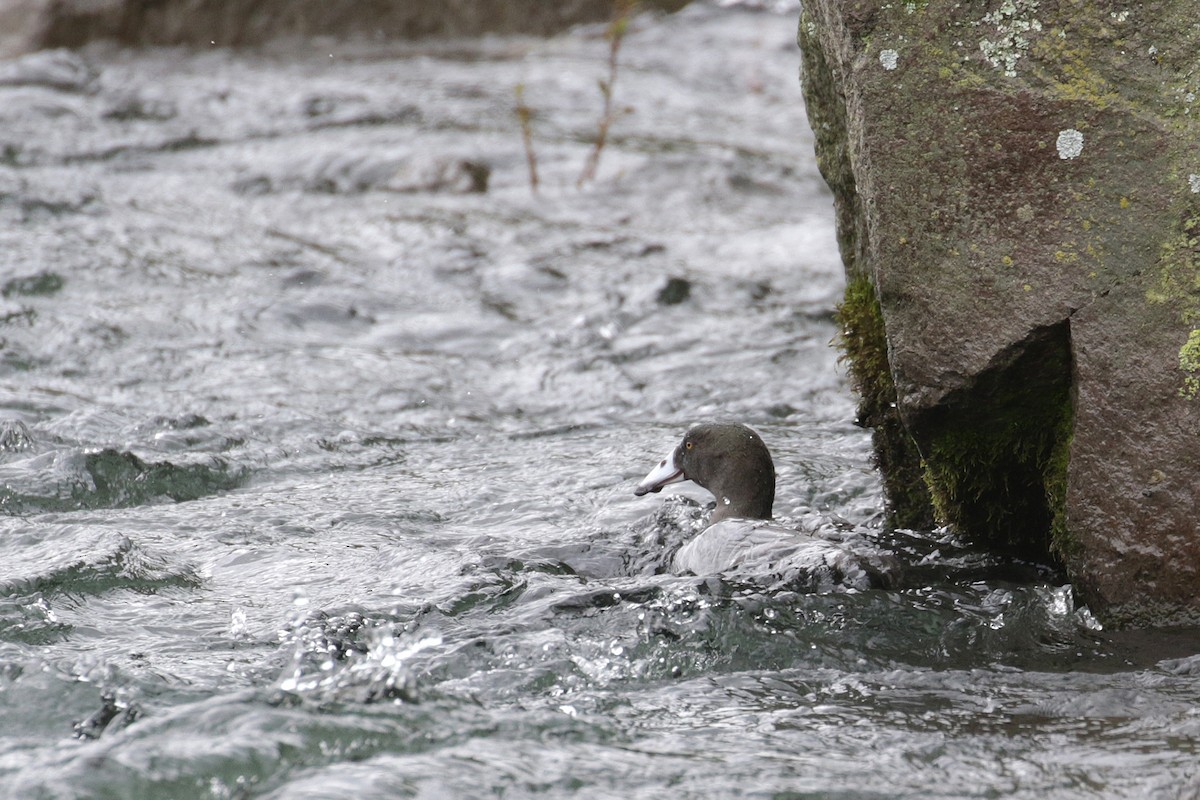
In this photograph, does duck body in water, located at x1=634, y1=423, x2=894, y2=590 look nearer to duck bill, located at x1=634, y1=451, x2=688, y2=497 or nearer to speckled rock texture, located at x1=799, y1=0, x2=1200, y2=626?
duck bill, located at x1=634, y1=451, x2=688, y2=497

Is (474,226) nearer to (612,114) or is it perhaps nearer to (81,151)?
(612,114)

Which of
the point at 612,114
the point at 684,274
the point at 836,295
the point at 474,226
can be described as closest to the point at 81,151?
the point at 474,226

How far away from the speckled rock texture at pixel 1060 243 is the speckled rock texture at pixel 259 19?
1139 cm

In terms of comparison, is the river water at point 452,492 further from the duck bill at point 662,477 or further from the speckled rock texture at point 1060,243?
the speckled rock texture at point 1060,243

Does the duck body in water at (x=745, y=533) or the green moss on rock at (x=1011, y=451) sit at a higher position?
the green moss on rock at (x=1011, y=451)

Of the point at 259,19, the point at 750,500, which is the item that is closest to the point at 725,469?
the point at 750,500

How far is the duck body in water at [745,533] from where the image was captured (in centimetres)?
450

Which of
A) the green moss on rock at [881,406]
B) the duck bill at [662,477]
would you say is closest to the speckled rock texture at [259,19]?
the duck bill at [662,477]

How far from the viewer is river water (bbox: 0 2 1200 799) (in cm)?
344

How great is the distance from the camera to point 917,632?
4246 mm

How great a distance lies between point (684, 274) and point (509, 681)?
5.58 m

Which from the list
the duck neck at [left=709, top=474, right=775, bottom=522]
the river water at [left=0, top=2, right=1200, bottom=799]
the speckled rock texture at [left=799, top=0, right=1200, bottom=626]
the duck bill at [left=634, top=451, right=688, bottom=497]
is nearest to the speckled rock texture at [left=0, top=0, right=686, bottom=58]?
the river water at [left=0, top=2, right=1200, bottom=799]

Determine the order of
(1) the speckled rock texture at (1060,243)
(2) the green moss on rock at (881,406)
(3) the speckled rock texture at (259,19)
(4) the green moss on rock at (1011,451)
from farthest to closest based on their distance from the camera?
(3) the speckled rock texture at (259,19)
(2) the green moss on rock at (881,406)
(4) the green moss on rock at (1011,451)
(1) the speckled rock texture at (1060,243)

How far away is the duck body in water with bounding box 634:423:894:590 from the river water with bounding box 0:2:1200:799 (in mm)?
95
